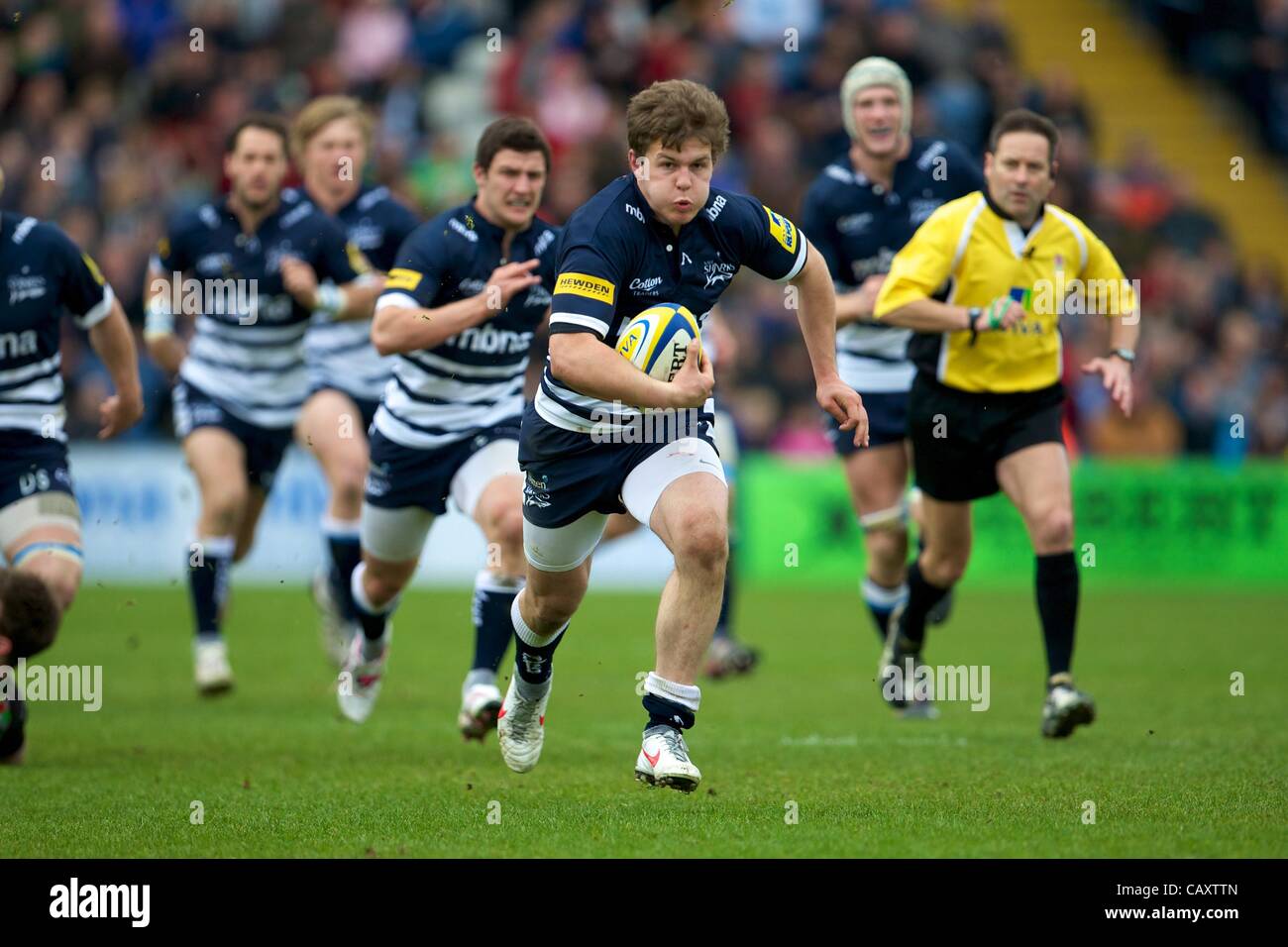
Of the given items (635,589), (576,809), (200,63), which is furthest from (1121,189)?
(576,809)

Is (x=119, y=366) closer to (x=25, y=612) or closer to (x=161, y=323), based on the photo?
(x=25, y=612)

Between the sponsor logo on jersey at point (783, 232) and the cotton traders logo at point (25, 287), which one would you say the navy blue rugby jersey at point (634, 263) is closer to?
the sponsor logo on jersey at point (783, 232)

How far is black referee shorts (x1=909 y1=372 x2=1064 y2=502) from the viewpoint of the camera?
9.02 meters

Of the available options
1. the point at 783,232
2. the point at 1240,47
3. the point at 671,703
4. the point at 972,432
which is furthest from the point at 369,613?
the point at 1240,47

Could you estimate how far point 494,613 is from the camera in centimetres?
885

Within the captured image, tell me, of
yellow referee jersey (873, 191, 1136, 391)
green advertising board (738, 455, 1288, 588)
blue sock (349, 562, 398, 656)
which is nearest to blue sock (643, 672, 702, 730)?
yellow referee jersey (873, 191, 1136, 391)

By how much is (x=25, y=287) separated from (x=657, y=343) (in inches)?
129

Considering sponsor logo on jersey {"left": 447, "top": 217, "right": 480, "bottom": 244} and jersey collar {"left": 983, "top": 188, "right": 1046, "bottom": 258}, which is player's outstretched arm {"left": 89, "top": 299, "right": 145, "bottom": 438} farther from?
jersey collar {"left": 983, "top": 188, "right": 1046, "bottom": 258}

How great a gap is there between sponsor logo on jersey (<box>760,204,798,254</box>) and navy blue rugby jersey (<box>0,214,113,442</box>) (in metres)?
3.26

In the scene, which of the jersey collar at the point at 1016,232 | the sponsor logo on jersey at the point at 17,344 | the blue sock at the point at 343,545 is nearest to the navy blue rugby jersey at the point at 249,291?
the blue sock at the point at 343,545

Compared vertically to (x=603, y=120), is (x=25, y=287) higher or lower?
lower

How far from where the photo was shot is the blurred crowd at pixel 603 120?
2027cm

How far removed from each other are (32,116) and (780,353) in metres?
9.05
